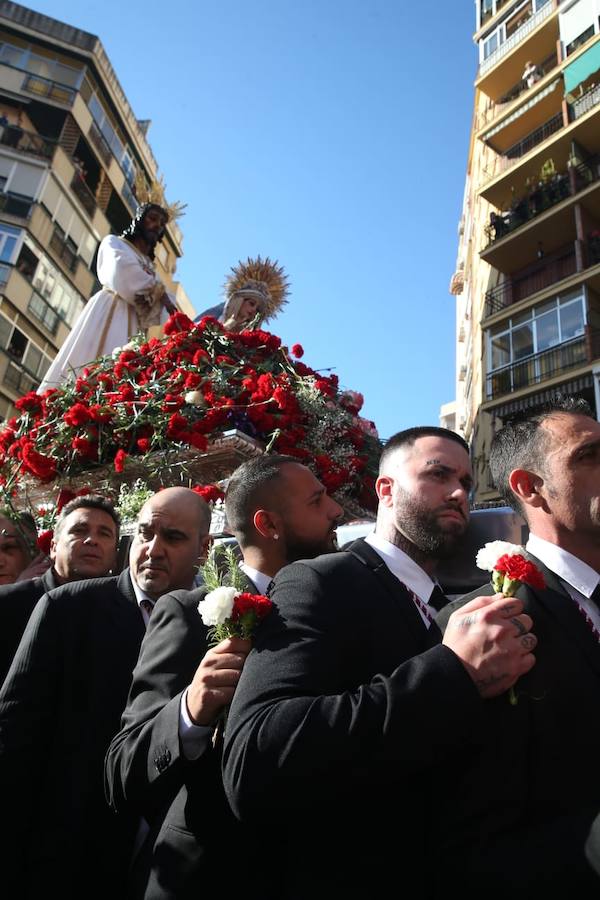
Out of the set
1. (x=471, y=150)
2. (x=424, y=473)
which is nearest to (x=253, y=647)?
(x=424, y=473)

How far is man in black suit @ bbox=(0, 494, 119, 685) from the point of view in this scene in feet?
10.3

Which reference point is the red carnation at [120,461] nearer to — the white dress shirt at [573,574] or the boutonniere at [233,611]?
the boutonniere at [233,611]

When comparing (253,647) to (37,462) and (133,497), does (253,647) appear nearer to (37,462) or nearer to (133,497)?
(133,497)

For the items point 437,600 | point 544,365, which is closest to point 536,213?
point 544,365

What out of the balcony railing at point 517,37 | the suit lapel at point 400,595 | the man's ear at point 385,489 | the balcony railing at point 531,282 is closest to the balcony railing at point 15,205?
the balcony railing at point 531,282

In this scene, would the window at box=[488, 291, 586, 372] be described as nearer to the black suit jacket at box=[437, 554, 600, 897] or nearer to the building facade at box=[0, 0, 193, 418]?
the building facade at box=[0, 0, 193, 418]

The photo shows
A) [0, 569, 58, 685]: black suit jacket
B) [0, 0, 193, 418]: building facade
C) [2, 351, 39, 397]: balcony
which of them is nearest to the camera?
[0, 569, 58, 685]: black suit jacket

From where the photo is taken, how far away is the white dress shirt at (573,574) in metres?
1.69

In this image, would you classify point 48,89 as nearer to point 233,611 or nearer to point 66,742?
point 66,742

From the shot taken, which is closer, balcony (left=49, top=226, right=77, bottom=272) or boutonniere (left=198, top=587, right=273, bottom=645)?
boutonniere (left=198, top=587, right=273, bottom=645)

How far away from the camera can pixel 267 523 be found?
254 centimetres

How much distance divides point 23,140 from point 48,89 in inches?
105

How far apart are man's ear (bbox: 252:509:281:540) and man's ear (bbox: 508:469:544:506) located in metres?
0.86

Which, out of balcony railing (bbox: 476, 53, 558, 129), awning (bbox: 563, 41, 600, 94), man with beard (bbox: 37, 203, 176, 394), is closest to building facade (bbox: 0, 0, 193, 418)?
balcony railing (bbox: 476, 53, 558, 129)
